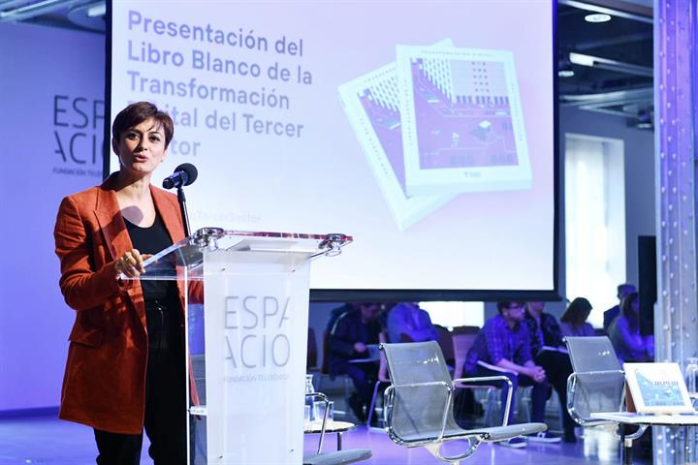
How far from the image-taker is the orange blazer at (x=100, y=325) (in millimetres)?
2510

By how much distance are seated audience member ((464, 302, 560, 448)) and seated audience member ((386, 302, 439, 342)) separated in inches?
24.8

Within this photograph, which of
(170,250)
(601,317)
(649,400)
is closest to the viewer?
(170,250)

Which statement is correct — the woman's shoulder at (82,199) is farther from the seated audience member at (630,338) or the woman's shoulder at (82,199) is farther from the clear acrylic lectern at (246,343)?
the seated audience member at (630,338)

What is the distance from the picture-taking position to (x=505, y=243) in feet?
20.6

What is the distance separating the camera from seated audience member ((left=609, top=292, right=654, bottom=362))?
28.4 ft

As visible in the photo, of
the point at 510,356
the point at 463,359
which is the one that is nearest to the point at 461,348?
the point at 463,359

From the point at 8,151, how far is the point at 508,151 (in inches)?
178

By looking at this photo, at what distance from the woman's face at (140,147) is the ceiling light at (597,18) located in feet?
22.1

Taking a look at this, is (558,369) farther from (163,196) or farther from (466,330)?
(163,196)

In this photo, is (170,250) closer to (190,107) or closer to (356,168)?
(190,107)

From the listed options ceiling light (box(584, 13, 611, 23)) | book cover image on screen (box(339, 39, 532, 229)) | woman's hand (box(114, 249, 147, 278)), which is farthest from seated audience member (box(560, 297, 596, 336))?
woman's hand (box(114, 249, 147, 278))

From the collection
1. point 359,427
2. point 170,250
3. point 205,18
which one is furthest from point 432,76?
point 170,250

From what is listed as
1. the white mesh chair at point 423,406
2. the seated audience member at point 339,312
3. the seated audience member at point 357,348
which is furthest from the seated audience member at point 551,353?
the white mesh chair at point 423,406

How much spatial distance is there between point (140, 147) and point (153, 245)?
247 millimetres
